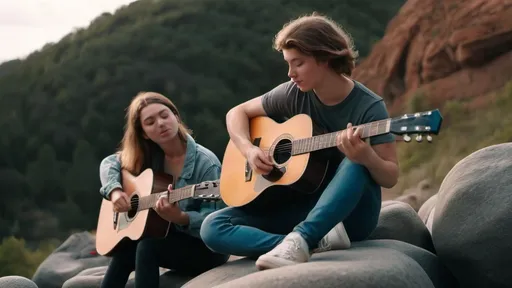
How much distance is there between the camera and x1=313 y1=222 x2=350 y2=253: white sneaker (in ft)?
10.9

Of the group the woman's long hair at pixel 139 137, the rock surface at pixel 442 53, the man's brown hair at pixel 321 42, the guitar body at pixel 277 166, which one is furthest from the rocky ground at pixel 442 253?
the rock surface at pixel 442 53

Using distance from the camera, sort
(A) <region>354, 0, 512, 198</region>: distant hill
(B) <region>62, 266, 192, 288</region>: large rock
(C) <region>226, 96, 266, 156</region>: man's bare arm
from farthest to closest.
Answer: (A) <region>354, 0, 512, 198</region>: distant hill → (B) <region>62, 266, 192, 288</region>: large rock → (C) <region>226, 96, 266, 156</region>: man's bare arm

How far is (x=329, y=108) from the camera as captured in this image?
3541 mm

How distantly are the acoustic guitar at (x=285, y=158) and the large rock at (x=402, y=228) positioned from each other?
2.59 ft

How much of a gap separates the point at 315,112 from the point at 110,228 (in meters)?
1.58

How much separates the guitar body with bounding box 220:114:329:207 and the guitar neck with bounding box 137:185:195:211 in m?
0.24

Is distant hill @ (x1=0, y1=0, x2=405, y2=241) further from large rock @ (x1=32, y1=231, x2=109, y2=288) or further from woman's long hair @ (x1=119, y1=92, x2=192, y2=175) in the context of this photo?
woman's long hair @ (x1=119, y1=92, x2=192, y2=175)

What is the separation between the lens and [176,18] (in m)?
14.2

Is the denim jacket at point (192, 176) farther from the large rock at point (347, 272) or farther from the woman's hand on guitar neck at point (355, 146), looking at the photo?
the woman's hand on guitar neck at point (355, 146)

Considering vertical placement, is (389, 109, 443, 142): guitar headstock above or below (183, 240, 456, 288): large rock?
above

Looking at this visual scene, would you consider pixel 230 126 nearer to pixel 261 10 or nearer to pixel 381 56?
pixel 381 56

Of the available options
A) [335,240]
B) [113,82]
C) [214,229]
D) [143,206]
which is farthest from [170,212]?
[113,82]

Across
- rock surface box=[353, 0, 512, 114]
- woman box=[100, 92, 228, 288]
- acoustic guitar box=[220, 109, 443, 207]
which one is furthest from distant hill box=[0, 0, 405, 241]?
acoustic guitar box=[220, 109, 443, 207]

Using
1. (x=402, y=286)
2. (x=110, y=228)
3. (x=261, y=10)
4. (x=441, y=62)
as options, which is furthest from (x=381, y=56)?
(x=402, y=286)
